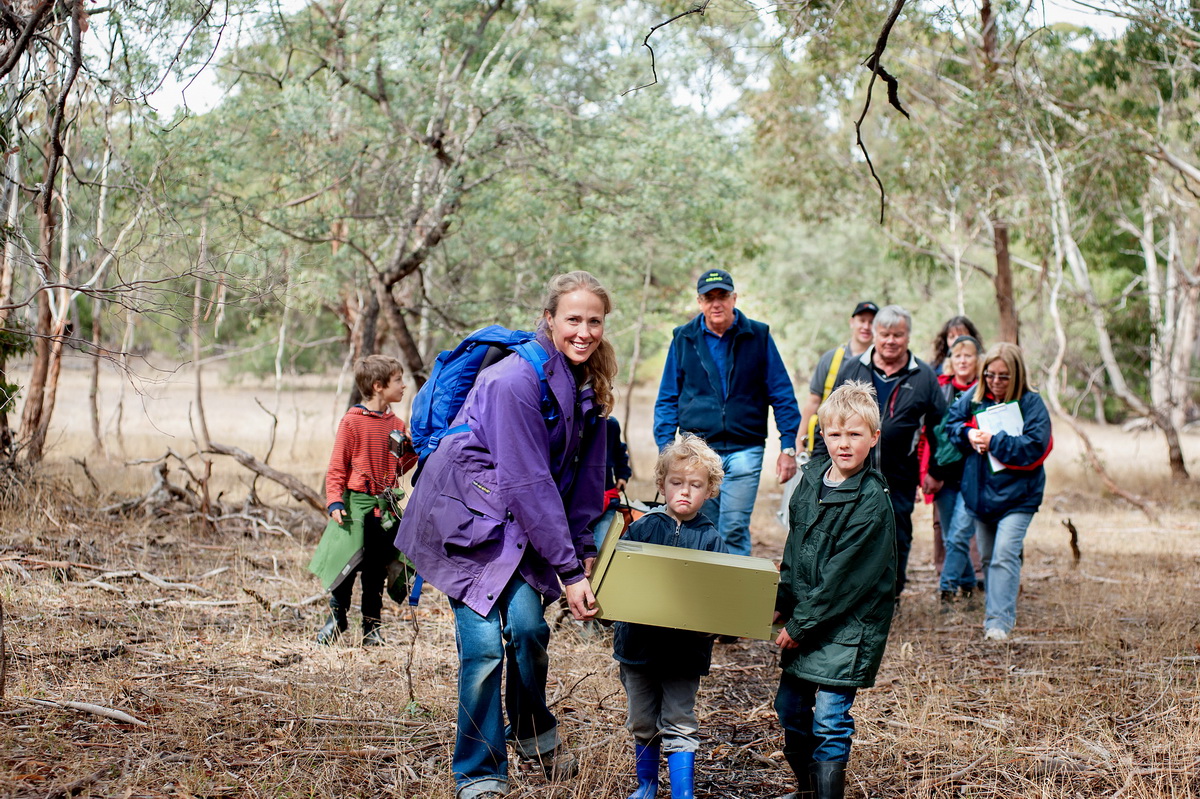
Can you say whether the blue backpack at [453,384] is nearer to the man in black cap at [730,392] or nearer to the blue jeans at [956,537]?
the man in black cap at [730,392]

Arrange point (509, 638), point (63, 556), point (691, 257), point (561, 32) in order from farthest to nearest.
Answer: point (691, 257) < point (561, 32) < point (63, 556) < point (509, 638)

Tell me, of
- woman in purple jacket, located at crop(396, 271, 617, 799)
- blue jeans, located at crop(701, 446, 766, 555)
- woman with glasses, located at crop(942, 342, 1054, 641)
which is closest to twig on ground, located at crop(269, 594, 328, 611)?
blue jeans, located at crop(701, 446, 766, 555)

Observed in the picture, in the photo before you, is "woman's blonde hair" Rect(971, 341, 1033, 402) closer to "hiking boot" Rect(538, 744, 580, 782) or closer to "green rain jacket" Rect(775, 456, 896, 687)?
"green rain jacket" Rect(775, 456, 896, 687)

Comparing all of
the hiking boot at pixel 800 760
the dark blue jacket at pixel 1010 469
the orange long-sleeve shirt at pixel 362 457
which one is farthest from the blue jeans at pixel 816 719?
the dark blue jacket at pixel 1010 469

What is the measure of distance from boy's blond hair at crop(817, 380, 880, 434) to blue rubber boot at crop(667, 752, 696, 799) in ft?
4.09

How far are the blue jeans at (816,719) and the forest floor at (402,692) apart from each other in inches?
15.7

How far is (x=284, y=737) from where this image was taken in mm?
4059

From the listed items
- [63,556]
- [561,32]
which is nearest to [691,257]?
[561,32]

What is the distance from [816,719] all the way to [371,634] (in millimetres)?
2873

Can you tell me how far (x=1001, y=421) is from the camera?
20.9 ft

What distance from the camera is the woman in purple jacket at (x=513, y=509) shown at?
334 cm

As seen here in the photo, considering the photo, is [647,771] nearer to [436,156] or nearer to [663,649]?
[663,649]

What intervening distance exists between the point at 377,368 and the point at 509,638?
2272mm

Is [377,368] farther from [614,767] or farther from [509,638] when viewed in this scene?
[614,767]
